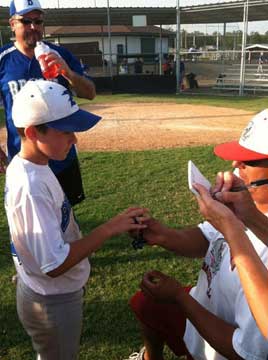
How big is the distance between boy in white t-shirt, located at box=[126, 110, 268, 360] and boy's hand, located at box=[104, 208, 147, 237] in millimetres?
207

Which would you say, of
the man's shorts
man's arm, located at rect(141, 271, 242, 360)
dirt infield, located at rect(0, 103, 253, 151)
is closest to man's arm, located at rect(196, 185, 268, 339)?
man's arm, located at rect(141, 271, 242, 360)

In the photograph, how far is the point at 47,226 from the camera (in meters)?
1.70

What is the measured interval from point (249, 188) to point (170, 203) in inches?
138

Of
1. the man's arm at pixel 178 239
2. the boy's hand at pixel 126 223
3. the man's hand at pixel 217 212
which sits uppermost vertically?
the man's hand at pixel 217 212

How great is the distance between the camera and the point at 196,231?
2.35 meters

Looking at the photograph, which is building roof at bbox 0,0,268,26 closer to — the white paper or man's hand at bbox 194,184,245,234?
the white paper

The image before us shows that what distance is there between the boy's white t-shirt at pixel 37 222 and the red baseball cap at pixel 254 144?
0.76m

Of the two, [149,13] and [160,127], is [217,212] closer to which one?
[160,127]

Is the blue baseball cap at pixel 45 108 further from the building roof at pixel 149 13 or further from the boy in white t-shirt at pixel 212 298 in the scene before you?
the building roof at pixel 149 13

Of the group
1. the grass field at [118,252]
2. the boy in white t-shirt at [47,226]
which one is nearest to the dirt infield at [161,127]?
the grass field at [118,252]

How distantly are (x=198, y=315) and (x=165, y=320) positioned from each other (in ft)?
1.69

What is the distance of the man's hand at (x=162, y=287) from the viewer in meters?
1.95

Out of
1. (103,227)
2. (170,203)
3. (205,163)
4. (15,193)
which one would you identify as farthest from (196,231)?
(205,163)

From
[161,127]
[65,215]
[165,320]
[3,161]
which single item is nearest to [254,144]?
[65,215]
